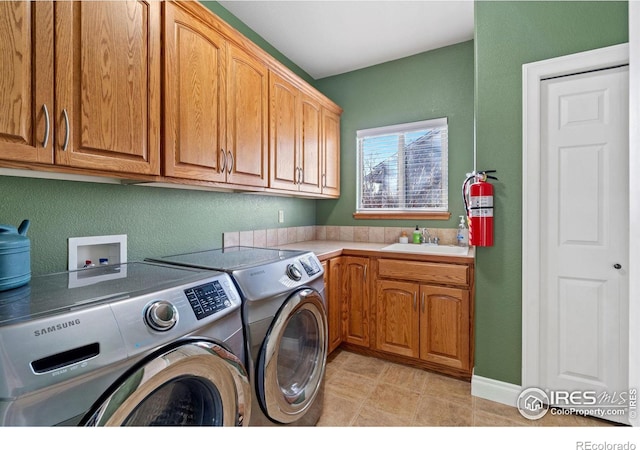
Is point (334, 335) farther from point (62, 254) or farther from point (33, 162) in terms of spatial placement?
point (33, 162)

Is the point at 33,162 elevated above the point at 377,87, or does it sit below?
below

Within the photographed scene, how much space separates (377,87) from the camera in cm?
299

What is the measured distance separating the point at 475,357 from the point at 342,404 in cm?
94

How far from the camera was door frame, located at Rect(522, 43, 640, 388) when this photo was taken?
5.72ft

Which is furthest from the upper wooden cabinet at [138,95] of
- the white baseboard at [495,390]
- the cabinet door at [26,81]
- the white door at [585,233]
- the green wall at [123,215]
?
the white baseboard at [495,390]

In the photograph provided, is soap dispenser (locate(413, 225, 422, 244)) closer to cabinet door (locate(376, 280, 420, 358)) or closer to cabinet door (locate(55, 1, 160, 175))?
cabinet door (locate(376, 280, 420, 358))

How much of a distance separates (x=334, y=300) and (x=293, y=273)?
94 centimetres

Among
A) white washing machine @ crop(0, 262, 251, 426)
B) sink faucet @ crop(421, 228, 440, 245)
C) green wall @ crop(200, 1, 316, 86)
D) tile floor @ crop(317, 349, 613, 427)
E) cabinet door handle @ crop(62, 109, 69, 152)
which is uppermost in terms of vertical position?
green wall @ crop(200, 1, 316, 86)

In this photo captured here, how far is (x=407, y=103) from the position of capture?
9.37 feet

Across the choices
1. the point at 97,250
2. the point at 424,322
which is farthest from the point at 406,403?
the point at 97,250

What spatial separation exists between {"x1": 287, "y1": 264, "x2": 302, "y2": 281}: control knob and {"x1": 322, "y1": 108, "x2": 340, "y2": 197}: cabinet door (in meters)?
1.43

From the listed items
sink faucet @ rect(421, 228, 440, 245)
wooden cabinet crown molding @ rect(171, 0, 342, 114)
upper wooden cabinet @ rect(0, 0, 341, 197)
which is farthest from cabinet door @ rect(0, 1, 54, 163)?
sink faucet @ rect(421, 228, 440, 245)

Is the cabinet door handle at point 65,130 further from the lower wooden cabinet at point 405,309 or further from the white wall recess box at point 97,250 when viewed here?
the lower wooden cabinet at point 405,309
